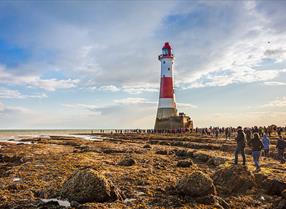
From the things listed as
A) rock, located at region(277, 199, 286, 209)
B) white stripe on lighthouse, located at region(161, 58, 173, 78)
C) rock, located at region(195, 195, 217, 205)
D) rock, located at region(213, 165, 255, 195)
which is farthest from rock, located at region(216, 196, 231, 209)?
white stripe on lighthouse, located at region(161, 58, 173, 78)

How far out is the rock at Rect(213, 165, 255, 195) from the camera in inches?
432

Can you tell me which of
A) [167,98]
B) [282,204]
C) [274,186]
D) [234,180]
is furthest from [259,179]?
[167,98]

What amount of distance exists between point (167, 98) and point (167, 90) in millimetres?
1610

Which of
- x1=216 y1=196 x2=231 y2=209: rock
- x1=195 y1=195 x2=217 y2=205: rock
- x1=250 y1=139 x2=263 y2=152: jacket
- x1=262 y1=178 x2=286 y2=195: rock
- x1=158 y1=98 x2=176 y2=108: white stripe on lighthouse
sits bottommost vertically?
x1=216 y1=196 x2=231 y2=209: rock

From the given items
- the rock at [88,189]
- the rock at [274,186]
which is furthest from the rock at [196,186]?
the rock at [274,186]

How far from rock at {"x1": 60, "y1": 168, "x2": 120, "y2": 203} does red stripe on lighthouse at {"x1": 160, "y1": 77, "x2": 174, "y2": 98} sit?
53240 mm

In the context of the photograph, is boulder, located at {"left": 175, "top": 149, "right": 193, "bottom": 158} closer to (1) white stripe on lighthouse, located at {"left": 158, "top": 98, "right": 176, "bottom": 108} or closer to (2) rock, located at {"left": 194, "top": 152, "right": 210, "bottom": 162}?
(2) rock, located at {"left": 194, "top": 152, "right": 210, "bottom": 162}

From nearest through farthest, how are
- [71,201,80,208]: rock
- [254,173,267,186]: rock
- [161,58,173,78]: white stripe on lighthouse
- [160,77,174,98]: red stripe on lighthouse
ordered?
1. [71,201,80,208]: rock
2. [254,173,267,186]: rock
3. [160,77,174,98]: red stripe on lighthouse
4. [161,58,173,78]: white stripe on lighthouse

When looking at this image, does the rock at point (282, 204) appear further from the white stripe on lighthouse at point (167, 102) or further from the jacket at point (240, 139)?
the white stripe on lighthouse at point (167, 102)

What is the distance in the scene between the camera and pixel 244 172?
11680 mm

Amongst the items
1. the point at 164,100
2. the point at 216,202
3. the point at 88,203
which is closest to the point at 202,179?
the point at 216,202

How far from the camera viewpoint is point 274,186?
1095 centimetres

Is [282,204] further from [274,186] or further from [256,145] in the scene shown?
[256,145]

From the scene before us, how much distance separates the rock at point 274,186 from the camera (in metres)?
10.8
